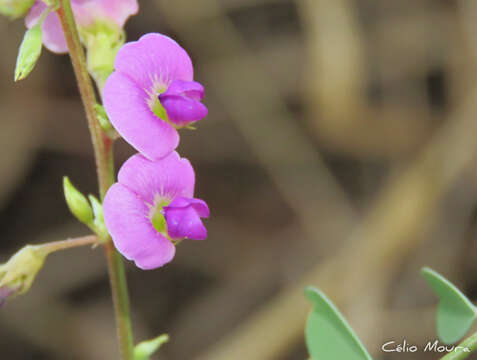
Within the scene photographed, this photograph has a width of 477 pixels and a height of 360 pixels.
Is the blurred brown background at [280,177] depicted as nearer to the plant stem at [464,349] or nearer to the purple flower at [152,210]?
the purple flower at [152,210]

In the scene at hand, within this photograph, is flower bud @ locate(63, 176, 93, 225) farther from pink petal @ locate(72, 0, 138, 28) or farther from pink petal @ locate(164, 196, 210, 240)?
pink petal @ locate(72, 0, 138, 28)

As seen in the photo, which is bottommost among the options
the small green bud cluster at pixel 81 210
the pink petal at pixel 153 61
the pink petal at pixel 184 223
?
the pink petal at pixel 184 223

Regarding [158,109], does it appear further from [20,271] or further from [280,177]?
[280,177]

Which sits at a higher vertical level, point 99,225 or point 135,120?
point 135,120

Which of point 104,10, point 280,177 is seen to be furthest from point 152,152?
point 280,177

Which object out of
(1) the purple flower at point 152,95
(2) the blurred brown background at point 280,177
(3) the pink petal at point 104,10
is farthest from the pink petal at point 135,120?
(2) the blurred brown background at point 280,177
